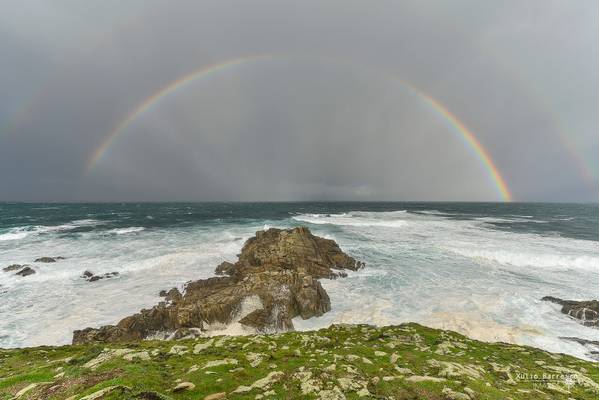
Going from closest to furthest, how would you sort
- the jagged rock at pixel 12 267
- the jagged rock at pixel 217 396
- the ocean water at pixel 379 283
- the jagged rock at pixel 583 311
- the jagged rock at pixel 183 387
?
1. the jagged rock at pixel 217 396
2. the jagged rock at pixel 183 387
3. the ocean water at pixel 379 283
4. the jagged rock at pixel 583 311
5. the jagged rock at pixel 12 267

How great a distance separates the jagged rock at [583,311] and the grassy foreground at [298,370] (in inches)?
442

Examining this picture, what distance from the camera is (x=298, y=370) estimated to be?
9469 mm

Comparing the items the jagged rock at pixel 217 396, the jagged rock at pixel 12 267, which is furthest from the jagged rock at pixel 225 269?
the jagged rock at pixel 217 396

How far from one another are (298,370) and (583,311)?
24.3 metres

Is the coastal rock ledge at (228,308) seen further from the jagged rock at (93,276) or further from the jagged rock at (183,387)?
the jagged rock at (183,387)

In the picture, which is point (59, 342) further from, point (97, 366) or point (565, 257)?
point (565, 257)

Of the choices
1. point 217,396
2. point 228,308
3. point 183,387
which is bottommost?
point 228,308

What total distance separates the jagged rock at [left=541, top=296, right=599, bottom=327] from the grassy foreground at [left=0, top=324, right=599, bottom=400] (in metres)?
11.2

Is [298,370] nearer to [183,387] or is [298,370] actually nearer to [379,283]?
[183,387]

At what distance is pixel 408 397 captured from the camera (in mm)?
8133

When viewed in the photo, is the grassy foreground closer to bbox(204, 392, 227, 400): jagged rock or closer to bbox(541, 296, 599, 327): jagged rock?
bbox(204, 392, 227, 400): jagged rock

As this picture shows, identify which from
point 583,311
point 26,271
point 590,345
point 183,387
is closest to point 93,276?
point 26,271

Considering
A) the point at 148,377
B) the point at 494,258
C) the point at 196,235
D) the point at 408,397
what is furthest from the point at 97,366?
the point at 196,235

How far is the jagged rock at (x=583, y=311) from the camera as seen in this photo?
2010cm
